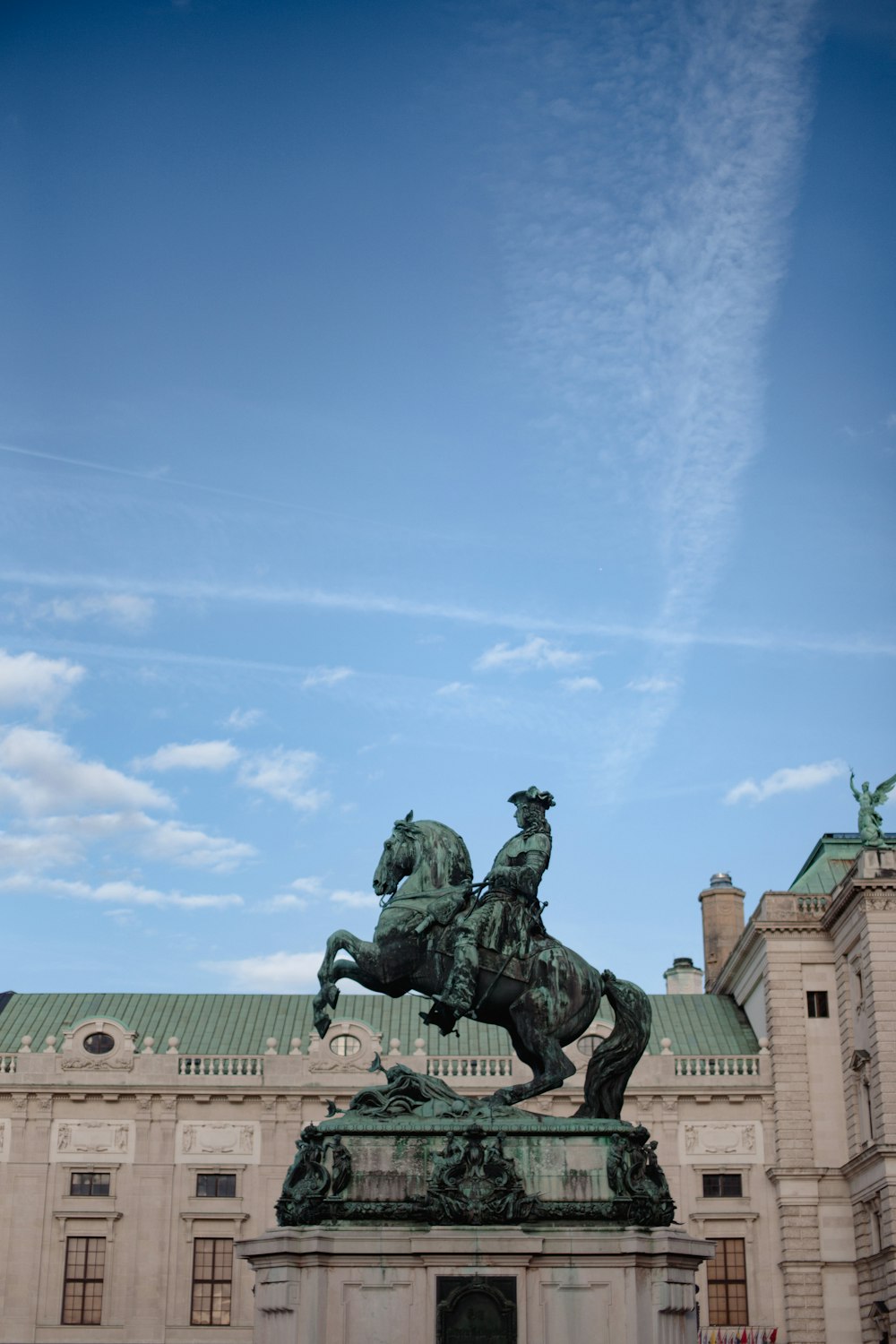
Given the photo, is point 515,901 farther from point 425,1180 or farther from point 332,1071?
point 332,1071

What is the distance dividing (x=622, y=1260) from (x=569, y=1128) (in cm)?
151

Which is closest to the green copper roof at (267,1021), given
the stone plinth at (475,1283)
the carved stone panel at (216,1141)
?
the carved stone panel at (216,1141)

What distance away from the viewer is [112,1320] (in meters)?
58.5

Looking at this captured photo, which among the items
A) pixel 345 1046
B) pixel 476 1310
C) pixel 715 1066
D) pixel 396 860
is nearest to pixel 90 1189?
pixel 345 1046

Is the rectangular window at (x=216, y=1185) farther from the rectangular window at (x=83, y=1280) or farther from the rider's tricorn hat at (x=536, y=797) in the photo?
the rider's tricorn hat at (x=536, y=797)

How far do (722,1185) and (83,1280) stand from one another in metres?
23.0

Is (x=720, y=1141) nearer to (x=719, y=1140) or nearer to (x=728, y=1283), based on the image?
(x=719, y=1140)

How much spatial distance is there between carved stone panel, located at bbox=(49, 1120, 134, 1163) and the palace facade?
0.21 ft

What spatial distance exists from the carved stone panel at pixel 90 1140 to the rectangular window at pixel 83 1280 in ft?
9.40

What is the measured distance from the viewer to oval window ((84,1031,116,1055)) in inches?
2467

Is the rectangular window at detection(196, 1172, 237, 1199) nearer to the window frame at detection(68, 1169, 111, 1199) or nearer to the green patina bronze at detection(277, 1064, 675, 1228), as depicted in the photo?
the window frame at detection(68, 1169, 111, 1199)

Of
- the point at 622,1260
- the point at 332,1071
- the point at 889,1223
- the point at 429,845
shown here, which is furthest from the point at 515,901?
the point at 332,1071

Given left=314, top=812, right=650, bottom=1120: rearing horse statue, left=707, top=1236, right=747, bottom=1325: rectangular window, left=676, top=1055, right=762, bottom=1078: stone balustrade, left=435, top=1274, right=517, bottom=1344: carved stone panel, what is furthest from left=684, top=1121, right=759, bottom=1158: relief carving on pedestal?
left=435, top=1274, right=517, bottom=1344: carved stone panel

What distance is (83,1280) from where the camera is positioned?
196ft
